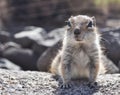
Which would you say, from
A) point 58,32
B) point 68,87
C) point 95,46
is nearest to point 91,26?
point 95,46

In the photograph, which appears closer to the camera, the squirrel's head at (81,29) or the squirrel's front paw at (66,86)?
the squirrel's head at (81,29)

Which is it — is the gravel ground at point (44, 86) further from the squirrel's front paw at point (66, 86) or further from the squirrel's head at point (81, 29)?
the squirrel's head at point (81, 29)

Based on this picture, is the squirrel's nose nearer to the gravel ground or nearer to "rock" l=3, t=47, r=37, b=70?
the gravel ground

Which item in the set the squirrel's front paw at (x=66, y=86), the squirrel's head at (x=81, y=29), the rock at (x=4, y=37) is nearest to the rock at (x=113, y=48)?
the squirrel's head at (x=81, y=29)

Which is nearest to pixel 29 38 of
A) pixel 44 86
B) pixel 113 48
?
pixel 113 48

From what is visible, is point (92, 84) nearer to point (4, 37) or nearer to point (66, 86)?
point (66, 86)
